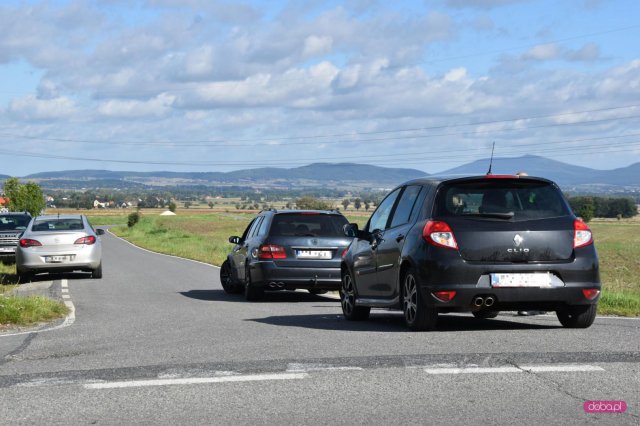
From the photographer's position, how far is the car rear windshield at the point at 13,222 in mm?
29781

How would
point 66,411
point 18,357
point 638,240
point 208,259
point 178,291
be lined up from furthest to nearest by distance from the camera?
point 638,240 < point 208,259 < point 178,291 < point 18,357 < point 66,411

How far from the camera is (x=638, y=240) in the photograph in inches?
3593

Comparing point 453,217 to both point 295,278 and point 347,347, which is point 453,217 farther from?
point 295,278

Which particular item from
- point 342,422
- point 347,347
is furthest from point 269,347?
point 342,422

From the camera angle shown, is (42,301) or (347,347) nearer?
(347,347)

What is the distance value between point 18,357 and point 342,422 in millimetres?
4153

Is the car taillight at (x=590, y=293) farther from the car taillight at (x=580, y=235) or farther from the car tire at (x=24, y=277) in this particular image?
the car tire at (x=24, y=277)

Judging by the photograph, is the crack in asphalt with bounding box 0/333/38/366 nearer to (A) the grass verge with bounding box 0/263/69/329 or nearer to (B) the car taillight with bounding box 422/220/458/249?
(A) the grass verge with bounding box 0/263/69/329

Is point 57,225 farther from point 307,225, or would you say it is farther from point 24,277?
point 307,225

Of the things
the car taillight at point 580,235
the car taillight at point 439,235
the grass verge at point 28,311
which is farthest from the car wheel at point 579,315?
the grass verge at point 28,311

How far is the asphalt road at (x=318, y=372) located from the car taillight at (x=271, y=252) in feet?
14.5

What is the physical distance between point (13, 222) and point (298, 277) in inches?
610

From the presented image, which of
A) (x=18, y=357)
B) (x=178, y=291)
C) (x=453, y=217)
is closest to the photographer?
(x=18, y=357)

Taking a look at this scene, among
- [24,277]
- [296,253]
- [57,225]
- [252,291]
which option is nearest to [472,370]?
[296,253]
